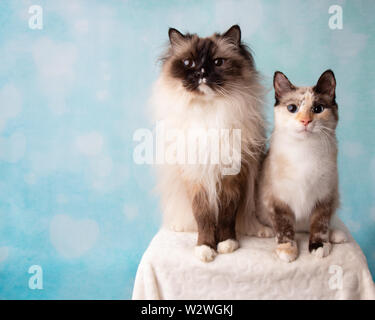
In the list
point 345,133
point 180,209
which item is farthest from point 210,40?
point 345,133

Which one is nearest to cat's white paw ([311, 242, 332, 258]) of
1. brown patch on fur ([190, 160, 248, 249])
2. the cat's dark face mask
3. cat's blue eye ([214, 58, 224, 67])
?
brown patch on fur ([190, 160, 248, 249])

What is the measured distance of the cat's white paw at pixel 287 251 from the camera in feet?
5.62

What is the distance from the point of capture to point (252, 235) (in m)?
1.96

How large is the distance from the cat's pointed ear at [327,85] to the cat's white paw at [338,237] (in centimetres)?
58

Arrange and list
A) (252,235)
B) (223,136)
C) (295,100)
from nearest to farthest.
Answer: (295,100) → (223,136) → (252,235)

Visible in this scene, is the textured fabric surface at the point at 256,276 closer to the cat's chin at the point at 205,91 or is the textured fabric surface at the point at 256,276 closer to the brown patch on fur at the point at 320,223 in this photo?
the brown patch on fur at the point at 320,223

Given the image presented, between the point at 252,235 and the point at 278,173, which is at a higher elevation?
the point at 278,173

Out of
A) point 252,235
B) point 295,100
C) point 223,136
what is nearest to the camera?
point 295,100

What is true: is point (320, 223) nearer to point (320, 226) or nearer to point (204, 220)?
point (320, 226)

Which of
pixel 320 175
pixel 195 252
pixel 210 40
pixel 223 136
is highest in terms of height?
pixel 210 40

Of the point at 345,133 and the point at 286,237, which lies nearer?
the point at 286,237

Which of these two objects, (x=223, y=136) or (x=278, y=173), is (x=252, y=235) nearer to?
(x=278, y=173)

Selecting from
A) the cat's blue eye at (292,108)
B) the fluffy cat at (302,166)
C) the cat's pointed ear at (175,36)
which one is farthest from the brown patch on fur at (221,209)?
the cat's pointed ear at (175,36)
